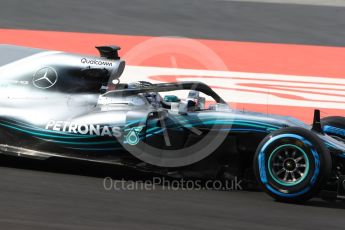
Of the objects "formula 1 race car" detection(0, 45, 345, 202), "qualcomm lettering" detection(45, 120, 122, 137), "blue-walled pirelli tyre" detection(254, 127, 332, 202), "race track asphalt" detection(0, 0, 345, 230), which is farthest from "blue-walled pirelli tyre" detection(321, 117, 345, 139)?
"qualcomm lettering" detection(45, 120, 122, 137)

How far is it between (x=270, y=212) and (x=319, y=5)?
496 inches

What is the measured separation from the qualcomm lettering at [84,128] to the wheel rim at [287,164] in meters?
1.52

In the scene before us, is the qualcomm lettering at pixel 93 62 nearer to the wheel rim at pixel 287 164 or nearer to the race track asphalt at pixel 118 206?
the race track asphalt at pixel 118 206

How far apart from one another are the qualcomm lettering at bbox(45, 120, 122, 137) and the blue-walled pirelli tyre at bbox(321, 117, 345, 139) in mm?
2228

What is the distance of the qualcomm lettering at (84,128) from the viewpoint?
713 centimetres

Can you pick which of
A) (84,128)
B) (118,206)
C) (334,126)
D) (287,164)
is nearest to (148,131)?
(84,128)

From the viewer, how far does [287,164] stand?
21.3ft

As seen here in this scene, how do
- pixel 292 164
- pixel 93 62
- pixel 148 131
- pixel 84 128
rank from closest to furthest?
pixel 292 164, pixel 148 131, pixel 84 128, pixel 93 62

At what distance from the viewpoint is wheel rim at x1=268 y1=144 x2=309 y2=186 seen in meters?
6.44

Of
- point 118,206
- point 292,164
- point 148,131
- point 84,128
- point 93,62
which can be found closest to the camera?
point 118,206

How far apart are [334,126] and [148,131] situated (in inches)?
82.0

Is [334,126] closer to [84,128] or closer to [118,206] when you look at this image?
[84,128]

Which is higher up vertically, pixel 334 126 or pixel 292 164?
pixel 334 126

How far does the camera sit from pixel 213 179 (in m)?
7.00
